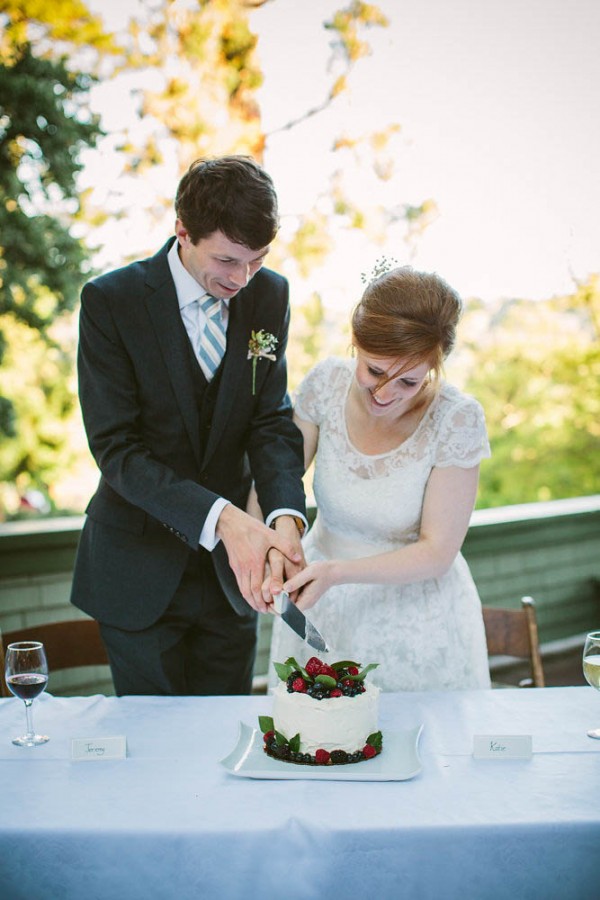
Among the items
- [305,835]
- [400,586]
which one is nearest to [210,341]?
[400,586]

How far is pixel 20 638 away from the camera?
240cm

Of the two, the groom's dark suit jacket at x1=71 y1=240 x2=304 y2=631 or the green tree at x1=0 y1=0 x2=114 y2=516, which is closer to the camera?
the groom's dark suit jacket at x1=71 y1=240 x2=304 y2=631

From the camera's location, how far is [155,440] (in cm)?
215

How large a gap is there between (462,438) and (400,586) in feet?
1.29

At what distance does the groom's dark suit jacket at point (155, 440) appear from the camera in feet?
6.77

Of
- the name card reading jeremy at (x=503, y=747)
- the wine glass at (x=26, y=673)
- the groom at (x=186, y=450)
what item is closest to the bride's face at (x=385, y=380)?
the groom at (x=186, y=450)

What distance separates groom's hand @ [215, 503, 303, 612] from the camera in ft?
6.56

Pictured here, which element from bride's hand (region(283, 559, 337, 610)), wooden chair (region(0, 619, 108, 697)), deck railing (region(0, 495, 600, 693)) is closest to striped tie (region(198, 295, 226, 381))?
bride's hand (region(283, 559, 337, 610))

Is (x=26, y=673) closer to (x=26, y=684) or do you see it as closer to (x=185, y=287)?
(x=26, y=684)

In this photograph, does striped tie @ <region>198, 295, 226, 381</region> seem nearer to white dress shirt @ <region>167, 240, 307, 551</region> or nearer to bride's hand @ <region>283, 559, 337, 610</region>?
white dress shirt @ <region>167, 240, 307, 551</region>

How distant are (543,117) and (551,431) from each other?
6.91 feet

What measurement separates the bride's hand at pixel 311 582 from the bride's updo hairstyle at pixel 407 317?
0.48 m

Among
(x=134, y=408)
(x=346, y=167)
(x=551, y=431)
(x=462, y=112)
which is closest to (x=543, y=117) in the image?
(x=462, y=112)

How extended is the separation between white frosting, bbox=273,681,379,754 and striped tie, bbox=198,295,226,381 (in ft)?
2.79
